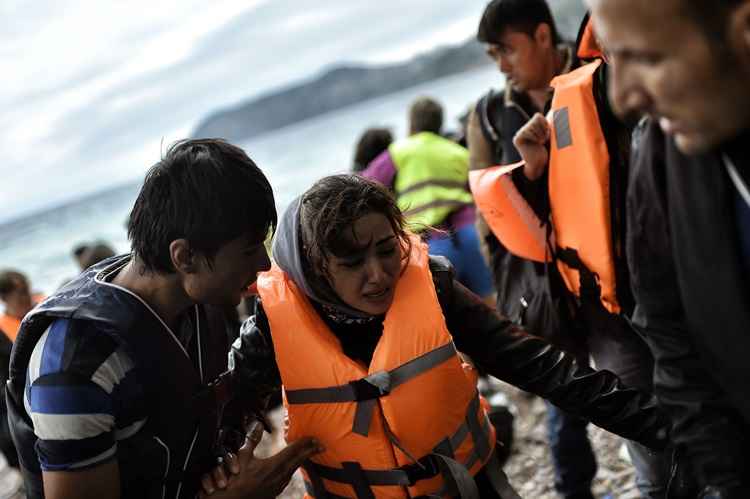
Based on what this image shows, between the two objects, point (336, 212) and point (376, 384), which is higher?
point (336, 212)

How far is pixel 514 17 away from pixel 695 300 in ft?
6.98

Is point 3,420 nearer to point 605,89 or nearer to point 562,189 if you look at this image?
point 562,189

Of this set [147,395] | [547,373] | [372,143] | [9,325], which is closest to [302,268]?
[147,395]

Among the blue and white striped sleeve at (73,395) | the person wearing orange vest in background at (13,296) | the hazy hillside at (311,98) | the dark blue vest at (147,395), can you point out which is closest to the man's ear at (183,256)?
the dark blue vest at (147,395)

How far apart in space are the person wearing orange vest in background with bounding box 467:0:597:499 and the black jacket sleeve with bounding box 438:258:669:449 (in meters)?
0.66

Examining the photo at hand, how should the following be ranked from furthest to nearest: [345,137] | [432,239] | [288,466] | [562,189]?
[345,137]
[432,239]
[562,189]
[288,466]

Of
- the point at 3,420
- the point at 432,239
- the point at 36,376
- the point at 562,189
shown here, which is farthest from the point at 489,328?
the point at 3,420

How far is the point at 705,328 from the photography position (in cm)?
126

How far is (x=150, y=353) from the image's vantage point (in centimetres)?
197

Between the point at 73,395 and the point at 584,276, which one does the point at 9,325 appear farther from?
the point at 584,276

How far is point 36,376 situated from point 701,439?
1653 millimetres

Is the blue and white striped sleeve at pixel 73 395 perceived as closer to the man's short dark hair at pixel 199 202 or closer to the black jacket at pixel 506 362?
the man's short dark hair at pixel 199 202

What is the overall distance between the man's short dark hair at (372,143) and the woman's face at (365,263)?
3553mm

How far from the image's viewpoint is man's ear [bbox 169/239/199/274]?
1962 millimetres
